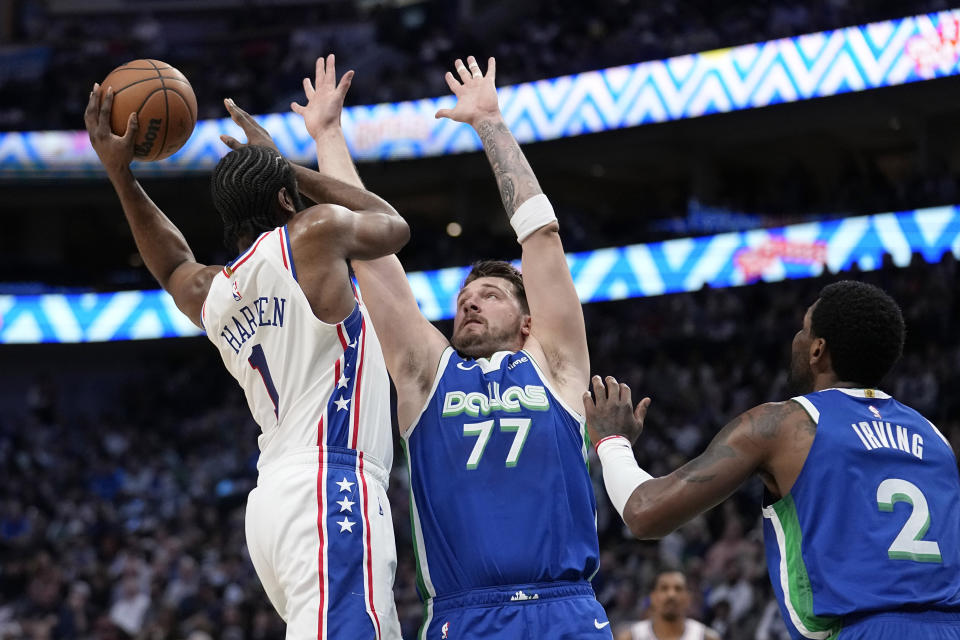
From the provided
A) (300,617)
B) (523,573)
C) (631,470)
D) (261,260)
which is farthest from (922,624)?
(261,260)

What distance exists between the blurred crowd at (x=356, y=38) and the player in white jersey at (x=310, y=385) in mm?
15460

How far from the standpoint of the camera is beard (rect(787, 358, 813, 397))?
3.46 meters

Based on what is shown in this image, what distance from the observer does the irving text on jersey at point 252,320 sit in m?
3.54

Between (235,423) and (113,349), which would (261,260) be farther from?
(113,349)

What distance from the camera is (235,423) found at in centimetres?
2075

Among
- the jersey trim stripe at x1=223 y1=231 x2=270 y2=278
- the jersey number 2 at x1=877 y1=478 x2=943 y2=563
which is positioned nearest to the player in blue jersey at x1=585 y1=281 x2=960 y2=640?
the jersey number 2 at x1=877 y1=478 x2=943 y2=563

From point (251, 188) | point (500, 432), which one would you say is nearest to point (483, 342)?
point (500, 432)

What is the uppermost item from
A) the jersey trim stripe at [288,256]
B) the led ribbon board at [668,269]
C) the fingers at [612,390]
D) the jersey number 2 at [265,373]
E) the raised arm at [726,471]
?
the led ribbon board at [668,269]

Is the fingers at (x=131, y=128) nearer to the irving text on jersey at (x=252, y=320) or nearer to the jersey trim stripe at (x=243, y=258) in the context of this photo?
the jersey trim stripe at (x=243, y=258)

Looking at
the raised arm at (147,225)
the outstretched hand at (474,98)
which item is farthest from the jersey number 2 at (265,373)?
the outstretched hand at (474,98)

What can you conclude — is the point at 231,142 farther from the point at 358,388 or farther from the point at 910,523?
the point at 910,523

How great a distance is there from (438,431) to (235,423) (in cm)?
1755

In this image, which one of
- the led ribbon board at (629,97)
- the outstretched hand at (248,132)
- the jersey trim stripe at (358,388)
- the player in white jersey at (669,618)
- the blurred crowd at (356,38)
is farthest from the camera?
the blurred crowd at (356,38)

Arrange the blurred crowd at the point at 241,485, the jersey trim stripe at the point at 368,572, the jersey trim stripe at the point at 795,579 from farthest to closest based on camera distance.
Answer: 1. the blurred crowd at the point at 241,485
2. the jersey trim stripe at the point at 368,572
3. the jersey trim stripe at the point at 795,579
